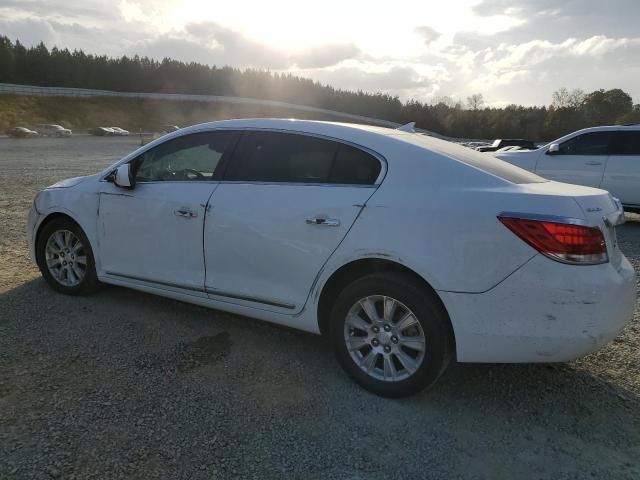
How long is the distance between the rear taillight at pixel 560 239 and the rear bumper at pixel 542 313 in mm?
45

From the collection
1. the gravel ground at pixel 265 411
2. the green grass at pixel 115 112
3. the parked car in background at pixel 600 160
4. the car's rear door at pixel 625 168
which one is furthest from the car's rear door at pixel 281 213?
the green grass at pixel 115 112

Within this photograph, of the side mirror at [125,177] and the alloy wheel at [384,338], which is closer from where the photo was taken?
the alloy wheel at [384,338]

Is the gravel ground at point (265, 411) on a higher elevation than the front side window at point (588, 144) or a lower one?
lower

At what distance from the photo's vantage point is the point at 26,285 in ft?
16.9

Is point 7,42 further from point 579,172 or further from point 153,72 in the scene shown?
point 579,172

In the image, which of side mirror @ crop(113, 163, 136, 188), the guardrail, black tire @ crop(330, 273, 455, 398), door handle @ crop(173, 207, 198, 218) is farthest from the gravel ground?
the guardrail

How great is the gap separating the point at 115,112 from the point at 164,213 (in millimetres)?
90711

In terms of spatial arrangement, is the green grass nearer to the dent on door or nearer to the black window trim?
the black window trim

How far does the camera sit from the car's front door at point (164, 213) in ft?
12.9

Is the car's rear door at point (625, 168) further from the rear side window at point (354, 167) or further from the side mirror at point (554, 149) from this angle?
the rear side window at point (354, 167)

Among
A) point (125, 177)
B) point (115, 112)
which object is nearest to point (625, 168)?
point (125, 177)

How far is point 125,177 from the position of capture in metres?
4.27

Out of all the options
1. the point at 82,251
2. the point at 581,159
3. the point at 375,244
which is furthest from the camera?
the point at 581,159

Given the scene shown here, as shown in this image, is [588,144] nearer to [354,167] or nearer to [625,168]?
[625,168]
